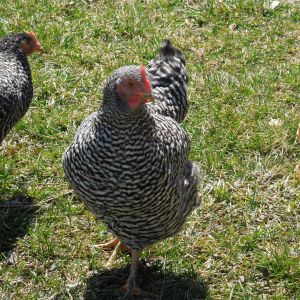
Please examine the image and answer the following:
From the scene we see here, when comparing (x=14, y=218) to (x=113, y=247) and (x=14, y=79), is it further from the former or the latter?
(x=14, y=79)

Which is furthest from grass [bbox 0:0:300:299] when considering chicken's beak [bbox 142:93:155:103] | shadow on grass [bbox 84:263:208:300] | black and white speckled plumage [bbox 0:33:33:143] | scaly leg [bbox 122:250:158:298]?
chicken's beak [bbox 142:93:155:103]

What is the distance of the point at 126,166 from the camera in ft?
12.0

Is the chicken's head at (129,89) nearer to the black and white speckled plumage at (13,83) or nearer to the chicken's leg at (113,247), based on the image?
the chicken's leg at (113,247)

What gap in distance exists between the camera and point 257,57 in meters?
6.55

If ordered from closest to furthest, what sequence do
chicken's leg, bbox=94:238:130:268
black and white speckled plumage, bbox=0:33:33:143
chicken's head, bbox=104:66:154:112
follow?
chicken's head, bbox=104:66:154:112
chicken's leg, bbox=94:238:130:268
black and white speckled plumage, bbox=0:33:33:143

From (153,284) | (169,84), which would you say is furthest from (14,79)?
(153,284)

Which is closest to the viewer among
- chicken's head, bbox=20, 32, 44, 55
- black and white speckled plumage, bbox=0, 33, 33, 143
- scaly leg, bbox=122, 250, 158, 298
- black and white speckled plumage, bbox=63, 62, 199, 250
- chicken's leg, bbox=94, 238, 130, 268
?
black and white speckled plumage, bbox=63, 62, 199, 250

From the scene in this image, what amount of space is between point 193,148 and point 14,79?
1534 mm

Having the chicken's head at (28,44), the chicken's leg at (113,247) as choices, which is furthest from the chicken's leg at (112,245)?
the chicken's head at (28,44)

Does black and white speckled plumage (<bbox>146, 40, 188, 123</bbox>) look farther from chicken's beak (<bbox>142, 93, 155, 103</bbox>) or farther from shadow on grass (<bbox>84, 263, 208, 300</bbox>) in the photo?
shadow on grass (<bbox>84, 263, 208, 300</bbox>)

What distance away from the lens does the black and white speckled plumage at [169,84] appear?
4.46m

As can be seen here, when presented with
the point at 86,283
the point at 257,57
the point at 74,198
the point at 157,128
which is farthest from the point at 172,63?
the point at 257,57

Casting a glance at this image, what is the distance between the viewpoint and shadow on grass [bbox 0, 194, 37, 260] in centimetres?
468

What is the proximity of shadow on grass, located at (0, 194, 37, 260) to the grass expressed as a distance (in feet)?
0.05
